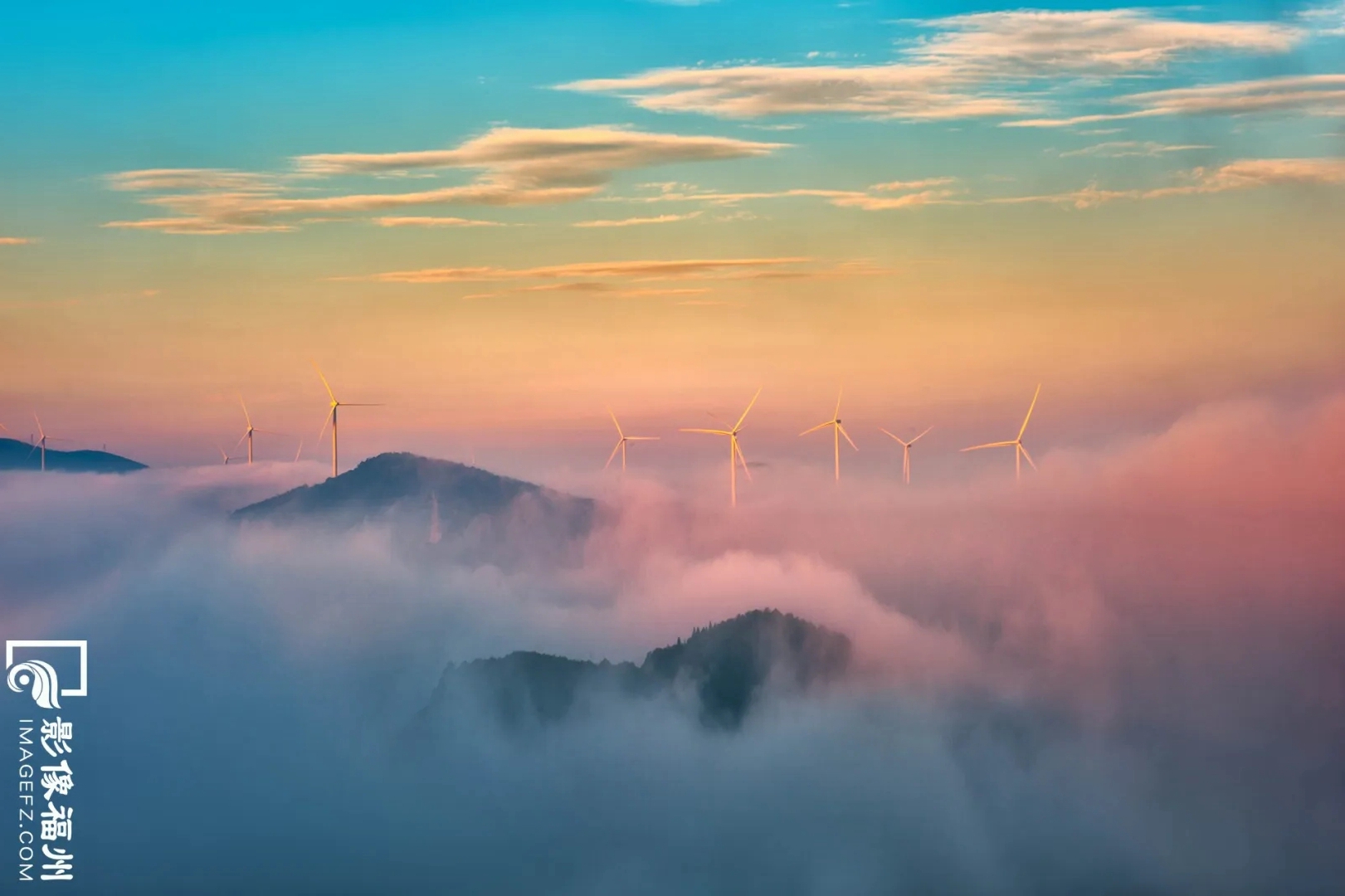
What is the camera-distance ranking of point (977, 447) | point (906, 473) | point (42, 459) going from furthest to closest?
point (42, 459)
point (906, 473)
point (977, 447)

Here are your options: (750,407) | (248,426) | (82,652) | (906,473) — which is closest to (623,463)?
(750,407)

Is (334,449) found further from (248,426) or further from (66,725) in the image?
(66,725)

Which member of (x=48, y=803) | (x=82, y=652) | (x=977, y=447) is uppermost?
(x=977, y=447)

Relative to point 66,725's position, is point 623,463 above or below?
above

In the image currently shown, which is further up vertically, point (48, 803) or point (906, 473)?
point (906, 473)

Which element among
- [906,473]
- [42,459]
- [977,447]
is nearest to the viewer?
[977,447]

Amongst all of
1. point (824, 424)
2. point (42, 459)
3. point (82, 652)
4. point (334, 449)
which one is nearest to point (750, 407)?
point (824, 424)

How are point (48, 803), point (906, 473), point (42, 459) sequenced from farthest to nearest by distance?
1. point (42, 459)
2. point (906, 473)
3. point (48, 803)

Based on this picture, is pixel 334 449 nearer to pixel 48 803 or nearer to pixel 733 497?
pixel 733 497

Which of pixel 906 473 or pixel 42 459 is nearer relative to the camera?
pixel 906 473
